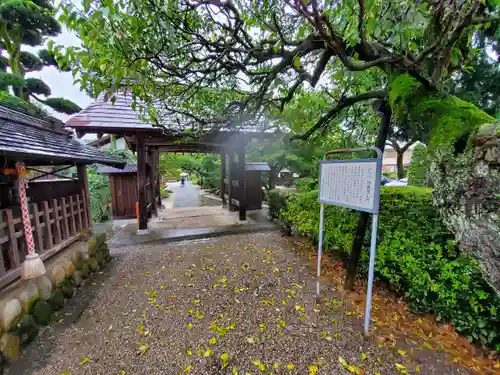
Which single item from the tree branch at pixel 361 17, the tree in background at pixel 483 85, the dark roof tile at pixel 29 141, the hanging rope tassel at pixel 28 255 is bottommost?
the hanging rope tassel at pixel 28 255

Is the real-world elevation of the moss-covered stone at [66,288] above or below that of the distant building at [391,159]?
below

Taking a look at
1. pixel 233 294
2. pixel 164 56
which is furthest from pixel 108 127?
pixel 233 294

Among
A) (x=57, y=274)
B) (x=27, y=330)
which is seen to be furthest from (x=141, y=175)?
(x=27, y=330)

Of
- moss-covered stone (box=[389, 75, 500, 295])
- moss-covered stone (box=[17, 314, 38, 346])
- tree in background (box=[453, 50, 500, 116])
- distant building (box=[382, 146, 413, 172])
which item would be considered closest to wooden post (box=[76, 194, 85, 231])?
moss-covered stone (box=[17, 314, 38, 346])

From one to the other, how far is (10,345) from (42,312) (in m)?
0.45

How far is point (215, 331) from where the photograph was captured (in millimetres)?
2514

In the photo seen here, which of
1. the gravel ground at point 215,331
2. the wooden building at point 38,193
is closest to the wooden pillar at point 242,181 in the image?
the gravel ground at point 215,331

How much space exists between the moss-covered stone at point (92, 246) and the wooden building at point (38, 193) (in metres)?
0.23

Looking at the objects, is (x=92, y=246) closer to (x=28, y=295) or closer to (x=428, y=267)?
(x=28, y=295)

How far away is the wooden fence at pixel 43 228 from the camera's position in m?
2.49

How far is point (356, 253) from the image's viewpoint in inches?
123

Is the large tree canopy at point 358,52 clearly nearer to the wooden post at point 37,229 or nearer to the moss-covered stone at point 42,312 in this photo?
the wooden post at point 37,229

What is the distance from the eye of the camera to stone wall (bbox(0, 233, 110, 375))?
215 cm

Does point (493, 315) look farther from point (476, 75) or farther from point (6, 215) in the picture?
point (476, 75)
